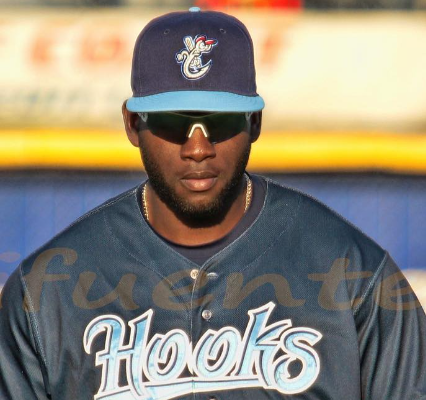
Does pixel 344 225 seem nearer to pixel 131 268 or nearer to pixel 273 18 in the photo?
pixel 131 268

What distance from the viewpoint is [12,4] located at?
7207 mm

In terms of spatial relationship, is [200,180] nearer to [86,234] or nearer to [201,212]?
[201,212]

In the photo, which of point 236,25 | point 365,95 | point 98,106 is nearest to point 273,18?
point 365,95

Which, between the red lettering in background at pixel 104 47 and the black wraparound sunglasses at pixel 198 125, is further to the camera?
the red lettering in background at pixel 104 47

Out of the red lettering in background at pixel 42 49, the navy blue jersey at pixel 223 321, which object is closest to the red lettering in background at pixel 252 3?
the red lettering in background at pixel 42 49

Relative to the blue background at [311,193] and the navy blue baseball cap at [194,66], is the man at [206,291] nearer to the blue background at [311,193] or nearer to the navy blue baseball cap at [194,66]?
the navy blue baseball cap at [194,66]

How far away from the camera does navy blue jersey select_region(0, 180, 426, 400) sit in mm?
2893

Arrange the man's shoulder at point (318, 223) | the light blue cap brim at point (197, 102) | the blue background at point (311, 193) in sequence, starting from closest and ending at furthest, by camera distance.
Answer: the light blue cap brim at point (197, 102) → the man's shoulder at point (318, 223) → the blue background at point (311, 193)

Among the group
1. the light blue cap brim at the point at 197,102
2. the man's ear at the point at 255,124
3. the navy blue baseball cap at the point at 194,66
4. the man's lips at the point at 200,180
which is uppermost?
the navy blue baseball cap at the point at 194,66

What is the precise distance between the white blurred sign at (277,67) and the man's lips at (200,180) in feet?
14.3

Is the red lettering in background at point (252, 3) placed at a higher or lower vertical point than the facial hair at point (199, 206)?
lower

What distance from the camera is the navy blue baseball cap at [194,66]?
2.90m

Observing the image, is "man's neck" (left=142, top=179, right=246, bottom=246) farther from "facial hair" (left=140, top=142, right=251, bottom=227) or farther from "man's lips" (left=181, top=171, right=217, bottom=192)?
"man's lips" (left=181, top=171, right=217, bottom=192)

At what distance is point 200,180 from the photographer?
9.42 ft
